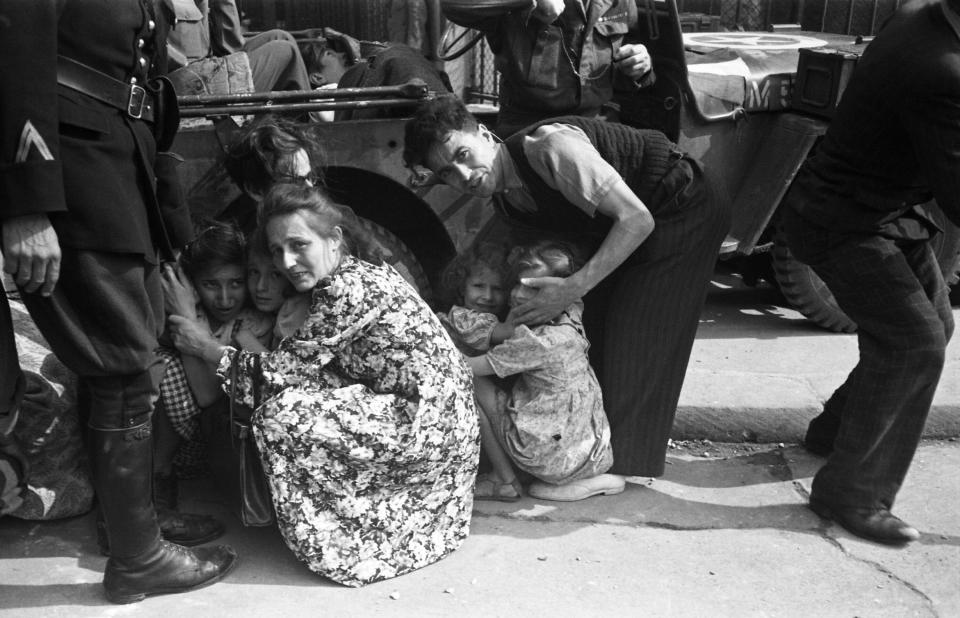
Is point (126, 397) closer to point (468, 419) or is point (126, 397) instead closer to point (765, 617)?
point (468, 419)

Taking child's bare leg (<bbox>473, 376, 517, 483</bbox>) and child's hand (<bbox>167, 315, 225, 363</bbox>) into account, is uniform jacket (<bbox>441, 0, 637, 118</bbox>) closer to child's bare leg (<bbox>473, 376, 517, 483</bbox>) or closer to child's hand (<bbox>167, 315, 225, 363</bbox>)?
child's bare leg (<bbox>473, 376, 517, 483</bbox>)

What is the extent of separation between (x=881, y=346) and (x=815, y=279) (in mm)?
1793

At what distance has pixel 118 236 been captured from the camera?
8.96ft

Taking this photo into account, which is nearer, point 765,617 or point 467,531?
point 765,617

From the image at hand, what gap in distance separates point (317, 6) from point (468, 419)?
870 centimetres

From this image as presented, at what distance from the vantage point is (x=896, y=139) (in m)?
3.27

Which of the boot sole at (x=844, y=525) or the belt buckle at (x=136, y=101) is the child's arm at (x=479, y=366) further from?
the belt buckle at (x=136, y=101)

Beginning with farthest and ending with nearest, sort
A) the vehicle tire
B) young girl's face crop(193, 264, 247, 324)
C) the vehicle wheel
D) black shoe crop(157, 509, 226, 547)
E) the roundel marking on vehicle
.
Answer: the roundel marking on vehicle < the vehicle tire < the vehicle wheel < young girl's face crop(193, 264, 247, 324) < black shoe crop(157, 509, 226, 547)

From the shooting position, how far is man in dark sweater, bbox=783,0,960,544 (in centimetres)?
311

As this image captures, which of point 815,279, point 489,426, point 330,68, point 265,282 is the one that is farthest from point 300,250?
point 330,68

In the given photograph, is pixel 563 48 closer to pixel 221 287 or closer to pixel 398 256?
pixel 398 256

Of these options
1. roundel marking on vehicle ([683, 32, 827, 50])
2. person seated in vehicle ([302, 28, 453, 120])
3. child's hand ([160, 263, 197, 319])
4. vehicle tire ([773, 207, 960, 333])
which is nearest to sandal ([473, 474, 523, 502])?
child's hand ([160, 263, 197, 319])

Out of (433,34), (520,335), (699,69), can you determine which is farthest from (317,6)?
(520,335)

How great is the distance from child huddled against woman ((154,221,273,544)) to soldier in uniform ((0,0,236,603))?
384 millimetres
